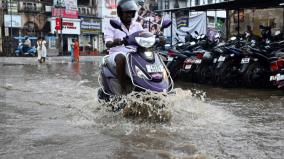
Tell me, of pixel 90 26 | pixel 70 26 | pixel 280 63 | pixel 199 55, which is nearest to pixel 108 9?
pixel 90 26

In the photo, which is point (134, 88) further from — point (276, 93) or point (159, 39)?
point (276, 93)

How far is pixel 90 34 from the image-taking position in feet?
168

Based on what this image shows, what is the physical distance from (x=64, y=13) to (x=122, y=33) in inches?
1682

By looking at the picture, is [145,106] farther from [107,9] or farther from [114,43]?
[107,9]

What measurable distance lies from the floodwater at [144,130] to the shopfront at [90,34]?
42.1 meters

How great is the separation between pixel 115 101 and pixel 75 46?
21248 mm

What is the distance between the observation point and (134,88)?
584 cm

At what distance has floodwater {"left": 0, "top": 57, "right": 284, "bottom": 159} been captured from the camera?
14.4ft

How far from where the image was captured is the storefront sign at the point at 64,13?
4674 centimetres

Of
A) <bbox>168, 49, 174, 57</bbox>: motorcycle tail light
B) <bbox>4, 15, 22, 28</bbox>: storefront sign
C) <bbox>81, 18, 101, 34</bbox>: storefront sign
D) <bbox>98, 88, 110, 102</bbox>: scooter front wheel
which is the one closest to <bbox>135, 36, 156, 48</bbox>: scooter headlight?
<bbox>98, 88, 110, 102</bbox>: scooter front wheel

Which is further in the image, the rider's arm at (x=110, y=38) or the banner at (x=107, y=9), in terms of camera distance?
the banner at (x=107, y=9)

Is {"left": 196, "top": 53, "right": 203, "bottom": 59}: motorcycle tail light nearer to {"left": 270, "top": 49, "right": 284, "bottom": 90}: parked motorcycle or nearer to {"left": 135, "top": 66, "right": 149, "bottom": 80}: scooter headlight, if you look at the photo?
{"left": 270, "top": 49, "right": 284, "bottom": 90}: parked motorcycle

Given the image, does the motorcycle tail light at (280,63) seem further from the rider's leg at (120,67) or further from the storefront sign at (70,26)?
the storefront sign at (70,26)

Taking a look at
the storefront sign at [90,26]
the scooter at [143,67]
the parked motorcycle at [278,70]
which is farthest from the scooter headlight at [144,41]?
the storefront sign at [90,26]
